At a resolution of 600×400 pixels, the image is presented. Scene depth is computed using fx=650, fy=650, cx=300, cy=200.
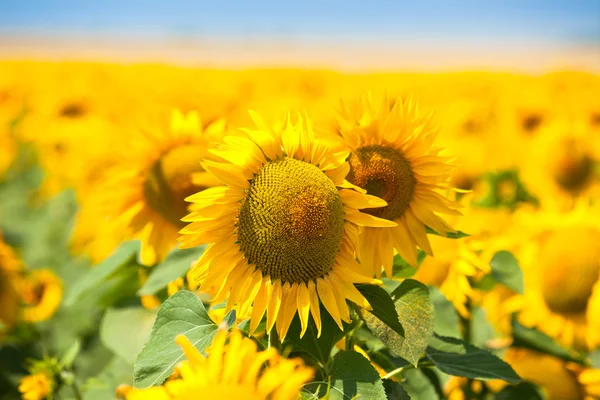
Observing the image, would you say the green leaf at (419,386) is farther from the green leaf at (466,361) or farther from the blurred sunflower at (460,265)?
the blurred sunflower at (460,265)

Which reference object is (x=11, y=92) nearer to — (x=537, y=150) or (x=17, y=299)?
(x=17, y=299)

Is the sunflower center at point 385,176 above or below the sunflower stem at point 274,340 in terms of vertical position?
above

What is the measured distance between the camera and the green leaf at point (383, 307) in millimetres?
1211

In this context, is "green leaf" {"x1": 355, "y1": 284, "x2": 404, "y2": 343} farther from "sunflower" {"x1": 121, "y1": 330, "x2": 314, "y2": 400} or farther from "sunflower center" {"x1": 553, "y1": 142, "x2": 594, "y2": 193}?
"sunflower center" {"x1": 553, "y1": 142, "x2": 594, "y2": 193}

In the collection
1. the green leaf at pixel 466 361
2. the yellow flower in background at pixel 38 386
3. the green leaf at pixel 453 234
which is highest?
the green leaf at pixel 453 234

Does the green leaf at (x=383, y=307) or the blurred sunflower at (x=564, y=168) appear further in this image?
the blurred sunflower at (x=564, y=168)

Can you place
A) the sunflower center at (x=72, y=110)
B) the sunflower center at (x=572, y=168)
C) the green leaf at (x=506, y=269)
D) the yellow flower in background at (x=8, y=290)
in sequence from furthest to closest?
the sunflower center at (x=72, y=110), the sunflower center at (x=572, y=168), the yellow flower in background at (x=8, y=290), the green leaf at (x=506, y=269)

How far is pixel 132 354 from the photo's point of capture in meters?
1.72

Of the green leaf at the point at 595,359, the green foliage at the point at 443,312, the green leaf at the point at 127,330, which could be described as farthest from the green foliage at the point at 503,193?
the green leaf at the point at 127,330

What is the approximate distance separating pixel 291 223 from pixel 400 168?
343 mm

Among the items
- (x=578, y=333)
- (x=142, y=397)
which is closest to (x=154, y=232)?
(x=142, y=397)

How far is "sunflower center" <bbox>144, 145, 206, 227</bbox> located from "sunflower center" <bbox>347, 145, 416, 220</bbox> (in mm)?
706

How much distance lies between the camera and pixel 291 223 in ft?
3.87

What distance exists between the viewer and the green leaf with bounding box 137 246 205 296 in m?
1.57
